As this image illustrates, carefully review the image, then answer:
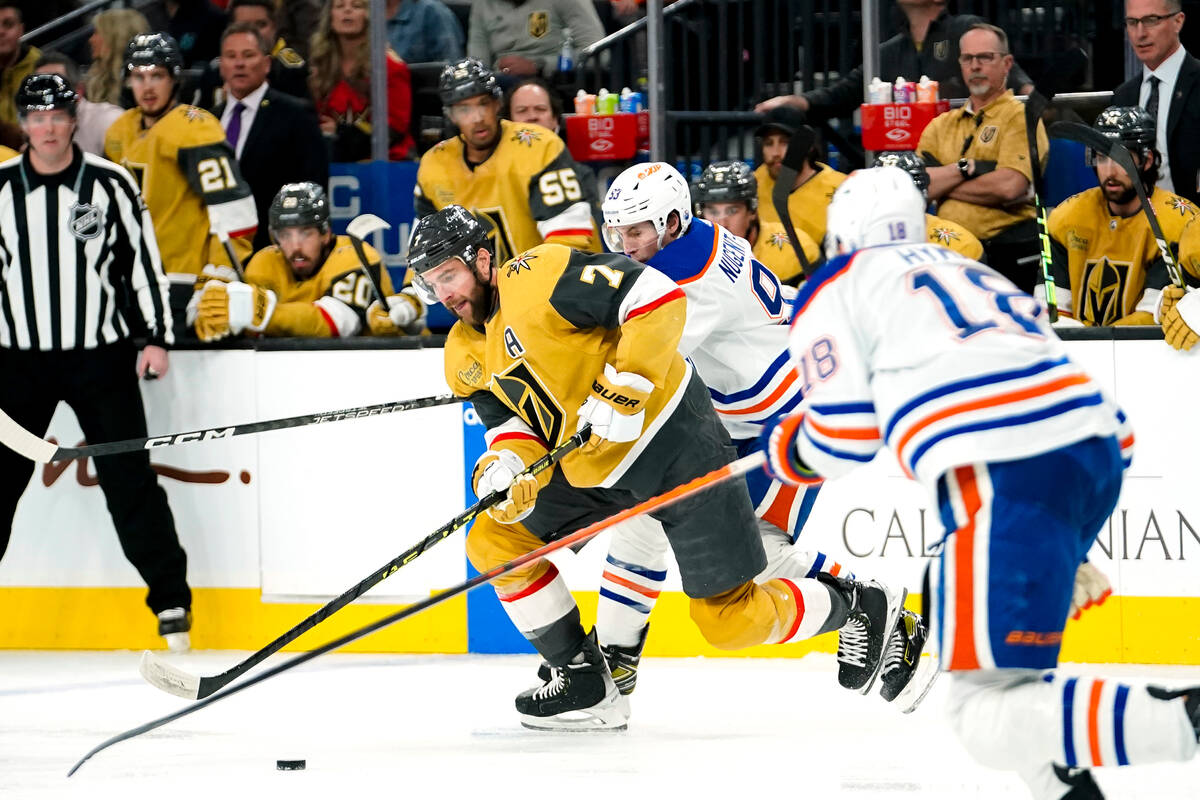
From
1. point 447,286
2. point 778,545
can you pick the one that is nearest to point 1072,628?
point 778,545

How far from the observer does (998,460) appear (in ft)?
9.53

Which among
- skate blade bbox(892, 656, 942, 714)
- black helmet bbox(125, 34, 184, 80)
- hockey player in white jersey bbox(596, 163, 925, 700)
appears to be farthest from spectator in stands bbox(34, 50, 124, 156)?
skate blade bbox(892, 656, 942, 714)

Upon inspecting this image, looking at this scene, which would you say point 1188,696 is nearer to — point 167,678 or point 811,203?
point 167,678

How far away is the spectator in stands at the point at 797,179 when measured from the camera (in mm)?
6016

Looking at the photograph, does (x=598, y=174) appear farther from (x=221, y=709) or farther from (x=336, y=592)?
(x=221, y=709)

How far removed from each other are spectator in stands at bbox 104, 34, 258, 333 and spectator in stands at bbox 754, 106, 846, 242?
5.82 ft

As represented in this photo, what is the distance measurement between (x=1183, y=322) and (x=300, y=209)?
282cm

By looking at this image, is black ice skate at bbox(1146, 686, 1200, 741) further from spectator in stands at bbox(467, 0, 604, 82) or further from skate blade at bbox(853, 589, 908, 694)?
spectator in stands at bbox(467, 0, 604, 82)

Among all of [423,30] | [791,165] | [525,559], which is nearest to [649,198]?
[525,559]

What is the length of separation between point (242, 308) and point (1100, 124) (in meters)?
2.76

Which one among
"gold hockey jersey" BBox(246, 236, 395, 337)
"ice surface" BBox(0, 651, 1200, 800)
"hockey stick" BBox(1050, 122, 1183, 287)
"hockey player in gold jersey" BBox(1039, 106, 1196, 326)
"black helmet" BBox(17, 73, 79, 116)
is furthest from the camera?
"gold hockey jersey" BBox(246, 236, 395, 337)

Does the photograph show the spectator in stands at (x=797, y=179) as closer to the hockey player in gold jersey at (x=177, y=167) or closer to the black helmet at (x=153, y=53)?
the hockey player in gold jersey at (x=177, y=167)

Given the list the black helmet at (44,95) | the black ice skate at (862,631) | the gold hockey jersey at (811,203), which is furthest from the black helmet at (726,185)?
the black helmet at (44,95)

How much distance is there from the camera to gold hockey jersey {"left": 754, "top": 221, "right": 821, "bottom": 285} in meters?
5.81
